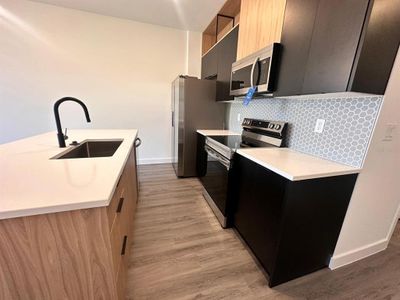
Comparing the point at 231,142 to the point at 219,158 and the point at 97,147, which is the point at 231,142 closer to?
the point at 219,158

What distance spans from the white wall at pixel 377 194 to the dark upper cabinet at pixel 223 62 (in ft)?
5.20

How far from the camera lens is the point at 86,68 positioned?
311 centimetres

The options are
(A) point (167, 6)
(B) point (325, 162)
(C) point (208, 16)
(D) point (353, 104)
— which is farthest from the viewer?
(C) point (208, 16)

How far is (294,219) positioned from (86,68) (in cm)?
375

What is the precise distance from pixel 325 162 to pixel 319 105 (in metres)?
0.47

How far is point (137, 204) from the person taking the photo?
2.28 m

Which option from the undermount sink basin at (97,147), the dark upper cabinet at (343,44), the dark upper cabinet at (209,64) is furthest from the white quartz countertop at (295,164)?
the dark upper cabinet at (209,64)

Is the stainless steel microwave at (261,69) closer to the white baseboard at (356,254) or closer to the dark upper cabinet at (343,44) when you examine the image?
the dark upper cabinet at (343,44)

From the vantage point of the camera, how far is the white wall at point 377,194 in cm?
115

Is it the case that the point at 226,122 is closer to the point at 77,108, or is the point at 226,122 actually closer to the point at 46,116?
the point at 77,108

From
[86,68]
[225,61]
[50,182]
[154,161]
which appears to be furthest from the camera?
[154,161]

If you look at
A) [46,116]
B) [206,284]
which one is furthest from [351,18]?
[46,116]

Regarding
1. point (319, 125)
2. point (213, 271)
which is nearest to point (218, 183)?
point (213, 271)

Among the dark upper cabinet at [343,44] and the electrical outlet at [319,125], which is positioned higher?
the dark upper cabinet at [343,44]
